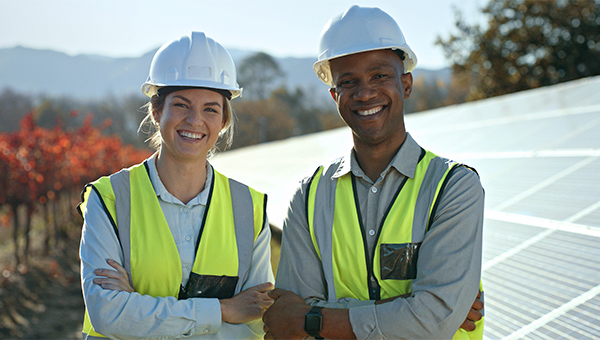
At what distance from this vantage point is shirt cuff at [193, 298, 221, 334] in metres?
2.76

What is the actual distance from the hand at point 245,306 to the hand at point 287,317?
0.63 ft

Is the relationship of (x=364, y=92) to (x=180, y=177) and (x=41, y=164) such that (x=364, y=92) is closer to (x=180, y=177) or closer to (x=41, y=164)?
(x=180, y=177)

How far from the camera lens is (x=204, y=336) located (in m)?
2.86

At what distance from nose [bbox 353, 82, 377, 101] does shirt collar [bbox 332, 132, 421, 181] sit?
0.35 m

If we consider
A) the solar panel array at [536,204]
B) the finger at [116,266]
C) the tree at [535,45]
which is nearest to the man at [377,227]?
the finger at [116,266]

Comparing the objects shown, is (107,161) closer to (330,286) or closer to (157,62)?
(157,62)

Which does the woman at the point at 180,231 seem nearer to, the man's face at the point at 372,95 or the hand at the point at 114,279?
the hand at the point at 114,279

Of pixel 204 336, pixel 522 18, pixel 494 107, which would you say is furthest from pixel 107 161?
pixel 522 18

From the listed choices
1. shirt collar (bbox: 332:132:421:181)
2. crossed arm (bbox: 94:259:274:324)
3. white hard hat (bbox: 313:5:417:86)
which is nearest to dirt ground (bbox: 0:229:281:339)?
crossed arm (bbox: 94:259:274:324)

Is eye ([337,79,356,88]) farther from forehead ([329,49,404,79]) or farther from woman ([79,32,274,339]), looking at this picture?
woman ([79,32,274,339])

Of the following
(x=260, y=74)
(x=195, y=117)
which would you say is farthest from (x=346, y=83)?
Result: (x=260, y=74)

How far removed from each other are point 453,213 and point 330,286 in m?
0.75

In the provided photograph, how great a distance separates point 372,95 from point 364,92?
5 centimetres

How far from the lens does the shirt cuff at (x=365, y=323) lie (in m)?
2.39
